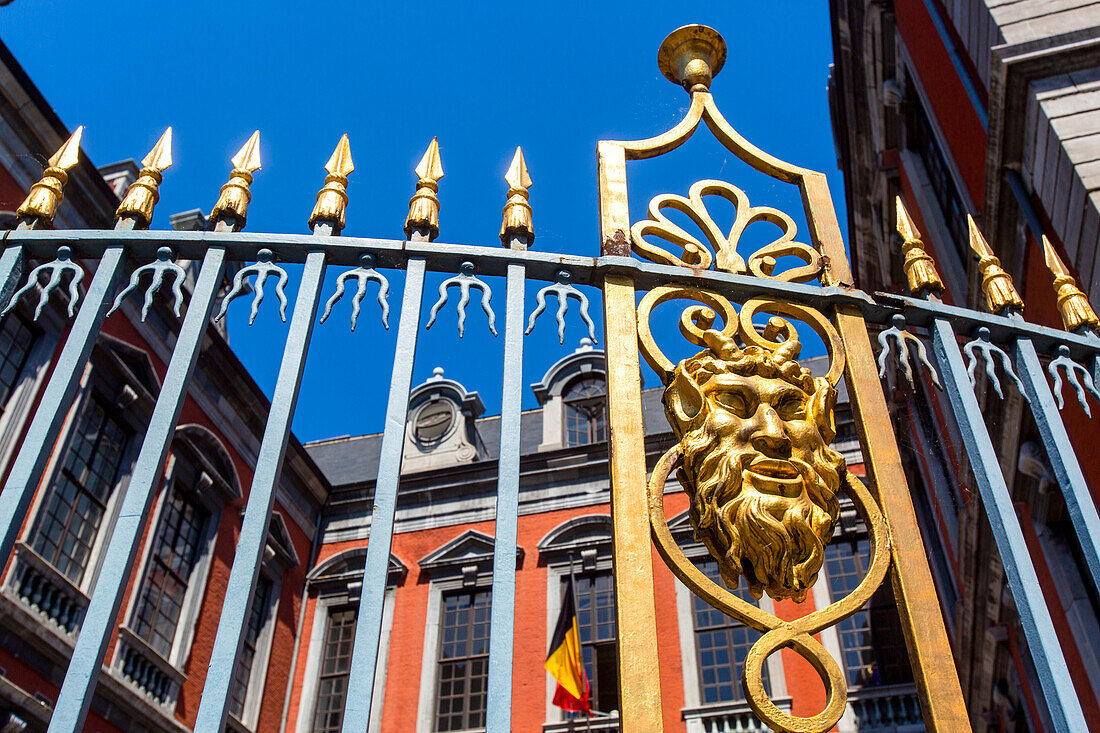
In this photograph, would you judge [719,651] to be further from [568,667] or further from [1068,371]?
[1068,371]

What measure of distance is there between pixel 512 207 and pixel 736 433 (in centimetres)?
96

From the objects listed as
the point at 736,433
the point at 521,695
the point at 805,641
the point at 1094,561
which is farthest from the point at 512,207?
the point at 521,695

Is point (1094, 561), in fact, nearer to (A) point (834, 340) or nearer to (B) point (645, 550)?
(A) point (834, 340)

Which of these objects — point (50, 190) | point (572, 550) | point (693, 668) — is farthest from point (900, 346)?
point (572, 550)

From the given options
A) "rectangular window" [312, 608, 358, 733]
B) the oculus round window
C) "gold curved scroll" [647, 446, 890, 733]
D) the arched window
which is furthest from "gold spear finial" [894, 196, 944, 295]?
the oculus round window

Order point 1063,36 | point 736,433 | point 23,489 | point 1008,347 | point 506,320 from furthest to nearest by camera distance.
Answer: point 1063,36
point 1008,347
point 506,320
point 736,433
point 23,489

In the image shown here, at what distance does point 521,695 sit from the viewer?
14.0m

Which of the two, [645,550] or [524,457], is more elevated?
[524,457]

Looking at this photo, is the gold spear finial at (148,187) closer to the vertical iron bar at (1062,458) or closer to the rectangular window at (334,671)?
the vertical iron bar at (1062,458)

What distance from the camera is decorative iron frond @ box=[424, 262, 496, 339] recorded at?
2.54m

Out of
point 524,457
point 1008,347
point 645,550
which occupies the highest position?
point 524,457

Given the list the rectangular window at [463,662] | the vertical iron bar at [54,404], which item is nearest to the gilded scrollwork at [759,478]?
the vertical iron bar at [54,404]

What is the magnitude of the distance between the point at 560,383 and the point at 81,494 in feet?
29.1

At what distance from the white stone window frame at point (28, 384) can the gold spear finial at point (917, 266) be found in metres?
9.18
